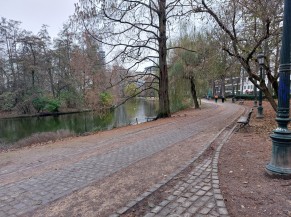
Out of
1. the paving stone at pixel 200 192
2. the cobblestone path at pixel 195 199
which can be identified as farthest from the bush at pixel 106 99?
the paving stone at pixel 200 192

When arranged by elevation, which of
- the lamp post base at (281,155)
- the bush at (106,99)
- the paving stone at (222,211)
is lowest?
the paving stone at (222,211)

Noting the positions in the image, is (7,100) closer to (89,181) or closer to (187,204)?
(89,181)

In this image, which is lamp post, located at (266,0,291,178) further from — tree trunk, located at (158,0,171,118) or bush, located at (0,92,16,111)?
bush, located at (0,92,16,111)

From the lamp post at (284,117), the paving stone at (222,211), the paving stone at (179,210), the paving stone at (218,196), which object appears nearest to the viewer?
the paving stone at (222,211)

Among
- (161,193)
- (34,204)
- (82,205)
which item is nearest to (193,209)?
(161,193)

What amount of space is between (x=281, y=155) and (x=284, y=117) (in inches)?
26.6

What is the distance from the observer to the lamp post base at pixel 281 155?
4027mm

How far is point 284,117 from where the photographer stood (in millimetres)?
4121

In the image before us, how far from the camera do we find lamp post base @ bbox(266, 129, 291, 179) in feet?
13.2

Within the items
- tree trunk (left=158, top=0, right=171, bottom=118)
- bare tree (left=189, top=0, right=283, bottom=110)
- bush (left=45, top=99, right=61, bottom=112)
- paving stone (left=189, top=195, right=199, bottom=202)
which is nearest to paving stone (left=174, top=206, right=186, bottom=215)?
paving stone (left=189, top=195, right=199, bottom=202)

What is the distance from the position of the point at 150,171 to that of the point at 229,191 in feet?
5.63

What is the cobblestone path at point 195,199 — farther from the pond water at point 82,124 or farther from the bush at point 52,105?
the bush at point 52,105

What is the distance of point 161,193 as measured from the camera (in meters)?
3.78

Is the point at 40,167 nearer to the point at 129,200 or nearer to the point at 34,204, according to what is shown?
the point at 34,204
